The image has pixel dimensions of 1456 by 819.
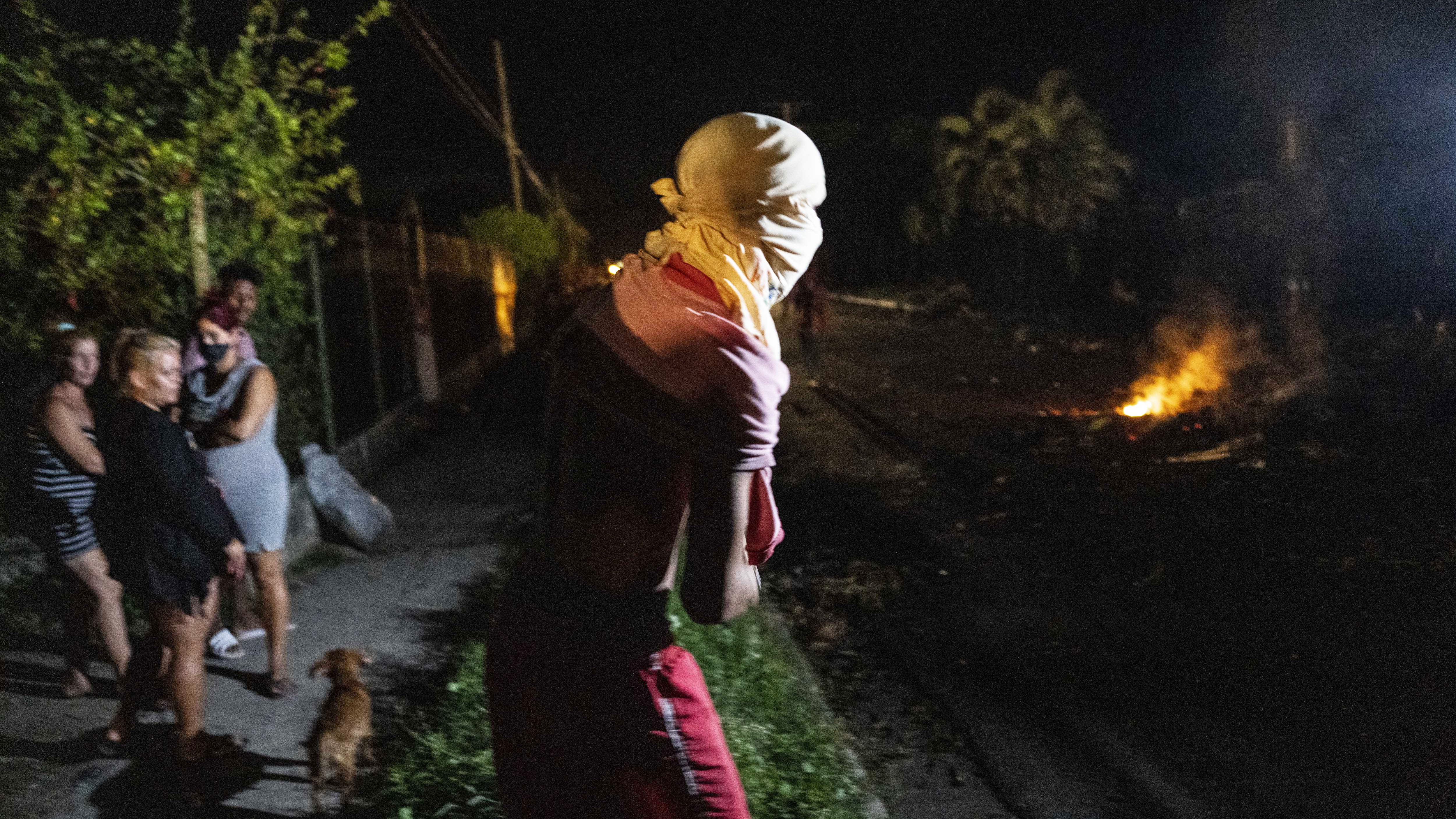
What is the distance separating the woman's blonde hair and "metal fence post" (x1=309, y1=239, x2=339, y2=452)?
4.44m

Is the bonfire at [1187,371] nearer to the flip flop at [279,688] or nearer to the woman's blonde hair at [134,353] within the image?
the flip flop at [279,688]

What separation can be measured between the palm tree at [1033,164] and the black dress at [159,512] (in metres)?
26.7

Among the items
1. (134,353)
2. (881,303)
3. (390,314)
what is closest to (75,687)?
(134,353)

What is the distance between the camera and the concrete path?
3.91m

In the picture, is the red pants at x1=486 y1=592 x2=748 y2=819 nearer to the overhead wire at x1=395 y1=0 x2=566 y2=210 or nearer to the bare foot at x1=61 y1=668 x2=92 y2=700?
the bare foot at x1=61 y1=668 x2=92 y2=700

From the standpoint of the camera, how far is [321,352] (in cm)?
827

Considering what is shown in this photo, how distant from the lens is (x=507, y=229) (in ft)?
91.9

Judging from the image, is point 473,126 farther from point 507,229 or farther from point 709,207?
point 709,207

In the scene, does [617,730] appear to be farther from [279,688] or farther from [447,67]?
[447,67]

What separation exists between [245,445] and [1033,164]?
3073 centimetres

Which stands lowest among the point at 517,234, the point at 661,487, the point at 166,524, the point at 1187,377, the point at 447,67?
the point at 1187,377

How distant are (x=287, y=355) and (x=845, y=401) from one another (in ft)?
27.6

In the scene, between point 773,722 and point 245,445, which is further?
point 245,445

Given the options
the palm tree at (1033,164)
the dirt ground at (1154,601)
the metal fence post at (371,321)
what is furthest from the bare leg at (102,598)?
the palm tree at (1033,164)
